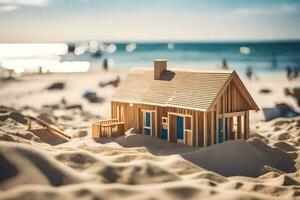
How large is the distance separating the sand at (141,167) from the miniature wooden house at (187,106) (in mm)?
647

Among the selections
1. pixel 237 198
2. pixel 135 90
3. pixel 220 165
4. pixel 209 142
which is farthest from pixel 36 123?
pixel 237 198

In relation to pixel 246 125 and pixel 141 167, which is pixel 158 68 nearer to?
pixel 246 125

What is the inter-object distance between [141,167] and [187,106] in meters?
4.67

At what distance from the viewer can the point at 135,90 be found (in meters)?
20.2

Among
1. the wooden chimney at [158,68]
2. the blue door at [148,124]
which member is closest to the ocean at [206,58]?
the wooden chimney at [158,68]

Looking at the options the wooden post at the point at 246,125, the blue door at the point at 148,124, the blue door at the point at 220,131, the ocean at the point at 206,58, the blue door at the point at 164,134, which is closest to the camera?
the blue door at the point at 220,131

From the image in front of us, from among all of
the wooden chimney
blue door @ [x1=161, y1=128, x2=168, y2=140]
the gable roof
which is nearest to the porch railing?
the gable roof

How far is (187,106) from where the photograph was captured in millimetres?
17484

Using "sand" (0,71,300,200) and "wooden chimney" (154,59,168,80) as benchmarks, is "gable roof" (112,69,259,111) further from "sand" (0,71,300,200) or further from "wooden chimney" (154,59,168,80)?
"sand" (0,71,300,200)

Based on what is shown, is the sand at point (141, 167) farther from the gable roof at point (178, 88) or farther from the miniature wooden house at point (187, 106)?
the gable roof at point (178, 88)

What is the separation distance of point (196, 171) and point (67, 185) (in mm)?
3908

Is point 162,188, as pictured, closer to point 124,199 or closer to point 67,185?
point 124,199

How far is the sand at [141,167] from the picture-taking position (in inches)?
460

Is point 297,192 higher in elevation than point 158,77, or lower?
lower
